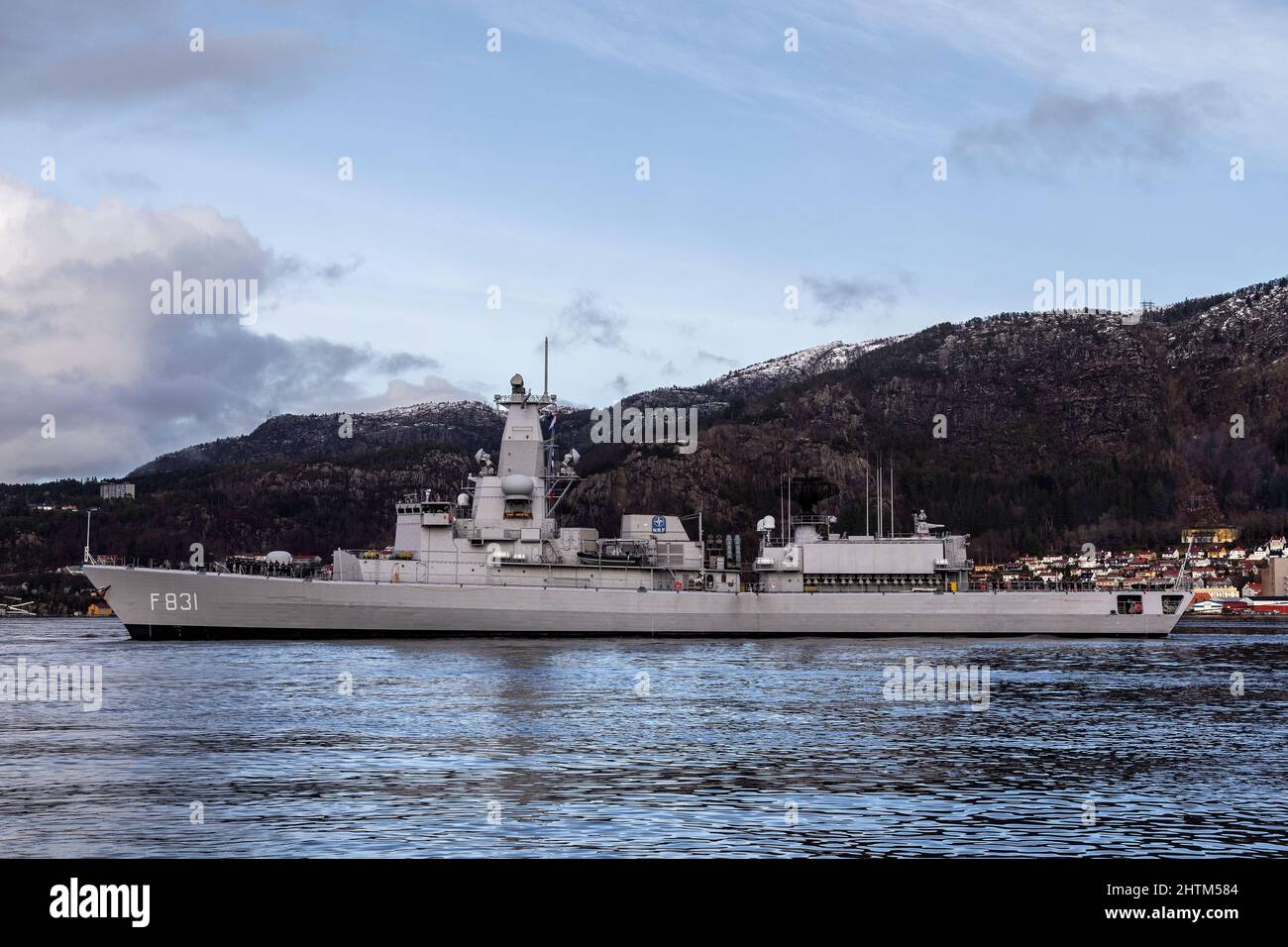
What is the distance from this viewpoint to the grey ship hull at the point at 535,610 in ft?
189

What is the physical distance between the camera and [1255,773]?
21688 millimetres

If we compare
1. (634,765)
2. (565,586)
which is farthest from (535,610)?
(634,765)

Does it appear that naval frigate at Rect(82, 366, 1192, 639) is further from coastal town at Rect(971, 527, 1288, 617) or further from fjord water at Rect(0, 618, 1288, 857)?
coastal town at Rect(971, 527, 1288, 617)

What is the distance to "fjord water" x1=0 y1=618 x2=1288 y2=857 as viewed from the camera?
16.1m

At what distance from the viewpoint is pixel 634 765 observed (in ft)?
73.0

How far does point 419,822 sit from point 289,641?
43870mm
